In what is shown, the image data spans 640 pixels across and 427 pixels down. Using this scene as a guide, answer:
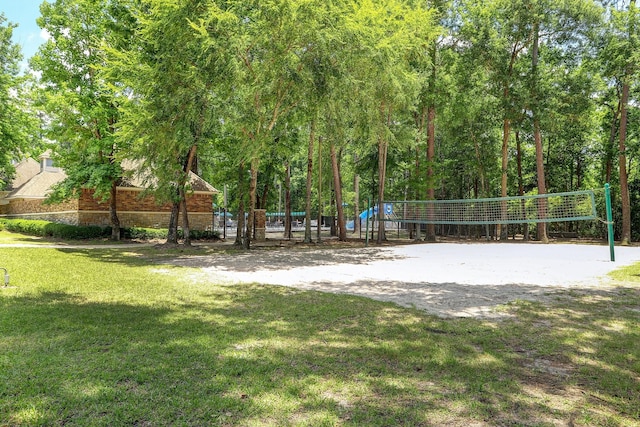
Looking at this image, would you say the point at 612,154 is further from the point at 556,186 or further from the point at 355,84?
the point at 355,84

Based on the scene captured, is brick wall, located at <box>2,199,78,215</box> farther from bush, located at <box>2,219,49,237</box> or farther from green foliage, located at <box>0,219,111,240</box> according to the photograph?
green foliage, located at <box>0,219,111,240</box>

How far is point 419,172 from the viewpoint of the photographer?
906 inches

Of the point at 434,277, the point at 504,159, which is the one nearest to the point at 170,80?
the point at 434,277

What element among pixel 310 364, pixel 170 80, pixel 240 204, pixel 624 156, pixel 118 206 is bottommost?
pixel 310 364

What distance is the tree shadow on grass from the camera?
2672 millimetres

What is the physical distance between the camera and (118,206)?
24828mm

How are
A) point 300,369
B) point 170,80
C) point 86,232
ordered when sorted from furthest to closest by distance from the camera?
point 86,232
point 170,80
point 300,369

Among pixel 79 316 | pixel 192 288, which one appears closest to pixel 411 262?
pixel 192 288

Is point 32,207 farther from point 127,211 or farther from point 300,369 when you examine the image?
point 300,369

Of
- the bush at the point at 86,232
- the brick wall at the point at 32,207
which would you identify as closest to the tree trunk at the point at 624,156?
the bush at the point at 86,232

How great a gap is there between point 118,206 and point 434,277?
21712 mm

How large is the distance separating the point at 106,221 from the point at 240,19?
659 inches

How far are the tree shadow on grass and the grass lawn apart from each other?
0.04ft

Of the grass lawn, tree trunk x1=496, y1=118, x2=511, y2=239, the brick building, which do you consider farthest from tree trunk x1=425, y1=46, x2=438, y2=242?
the grass lawn
